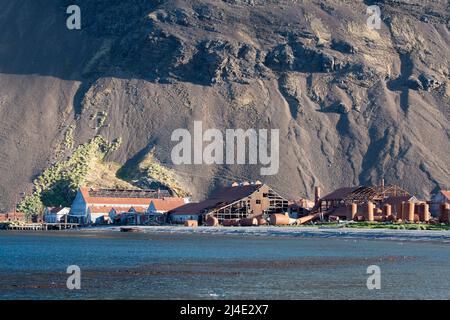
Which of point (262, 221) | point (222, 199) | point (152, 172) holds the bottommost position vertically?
point (262, 221)

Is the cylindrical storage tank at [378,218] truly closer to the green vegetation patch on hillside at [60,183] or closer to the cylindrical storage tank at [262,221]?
the cylindrical storage tank at [262,221]

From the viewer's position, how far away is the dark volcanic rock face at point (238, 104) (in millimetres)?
172375

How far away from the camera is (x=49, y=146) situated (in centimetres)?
17625

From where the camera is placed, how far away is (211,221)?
440ft

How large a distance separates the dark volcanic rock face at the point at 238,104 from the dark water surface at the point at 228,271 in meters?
87.9

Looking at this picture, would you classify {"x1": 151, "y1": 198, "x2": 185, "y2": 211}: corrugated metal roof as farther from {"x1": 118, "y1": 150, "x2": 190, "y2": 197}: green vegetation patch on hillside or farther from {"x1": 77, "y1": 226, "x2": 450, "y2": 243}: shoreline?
{"x1": 118, "y1": 150, "x2": 190, "y2": 197}: green vegetation patch on hillside

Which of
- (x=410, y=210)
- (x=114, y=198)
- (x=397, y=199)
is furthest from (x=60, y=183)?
(x=410, y=210)

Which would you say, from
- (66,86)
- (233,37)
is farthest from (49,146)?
(233,37)

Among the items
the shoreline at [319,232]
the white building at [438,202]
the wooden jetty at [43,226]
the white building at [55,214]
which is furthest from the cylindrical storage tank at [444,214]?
the white building at [55,214]

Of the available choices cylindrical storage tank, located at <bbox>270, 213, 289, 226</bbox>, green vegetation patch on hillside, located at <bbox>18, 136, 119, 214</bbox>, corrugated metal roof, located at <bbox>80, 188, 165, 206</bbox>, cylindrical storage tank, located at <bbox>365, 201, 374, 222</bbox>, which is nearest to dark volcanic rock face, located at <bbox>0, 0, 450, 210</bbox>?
green vegetation patch on hillside, located at <bbox>18, 136, 119, 214</bbox>

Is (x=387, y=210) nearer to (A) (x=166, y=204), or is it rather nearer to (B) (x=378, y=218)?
(B) (x=378, y=218)

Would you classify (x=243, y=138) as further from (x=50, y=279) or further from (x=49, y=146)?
(x=50, y=279)

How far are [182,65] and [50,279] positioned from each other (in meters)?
145

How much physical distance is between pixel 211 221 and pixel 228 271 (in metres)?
79.2
